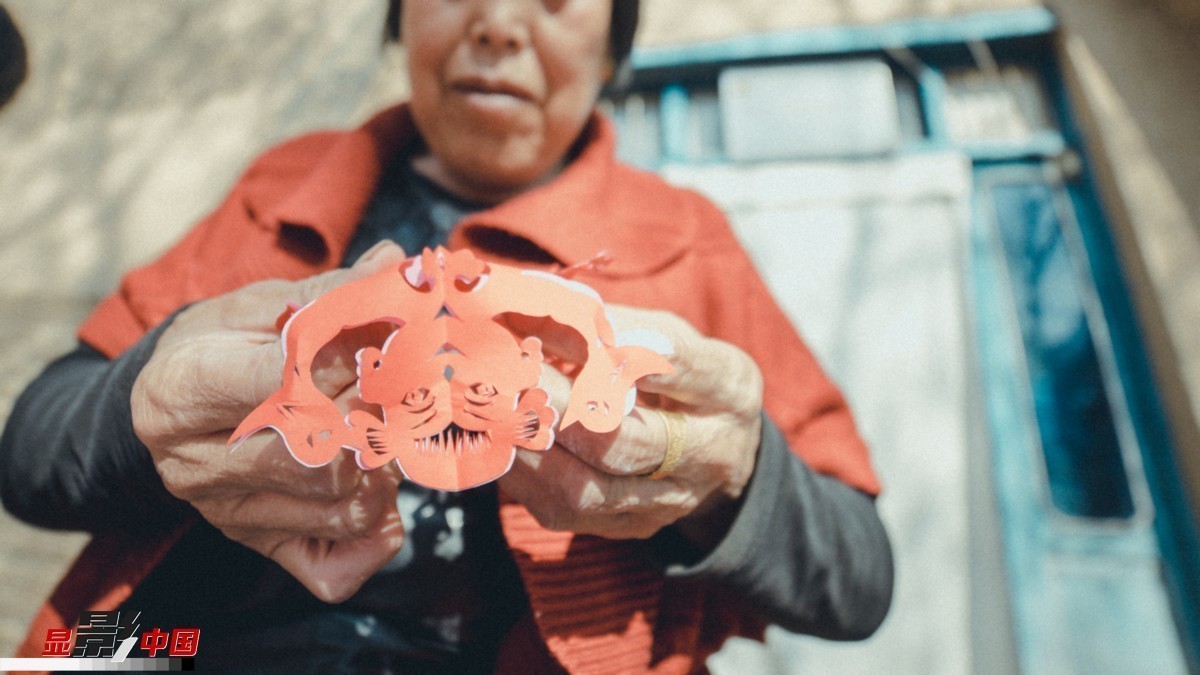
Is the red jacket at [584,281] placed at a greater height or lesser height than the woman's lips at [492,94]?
lesser

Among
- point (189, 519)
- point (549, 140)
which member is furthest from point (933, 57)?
point (189, 519)

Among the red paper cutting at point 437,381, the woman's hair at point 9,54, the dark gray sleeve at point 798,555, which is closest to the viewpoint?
the red paper cutting at point 437,381

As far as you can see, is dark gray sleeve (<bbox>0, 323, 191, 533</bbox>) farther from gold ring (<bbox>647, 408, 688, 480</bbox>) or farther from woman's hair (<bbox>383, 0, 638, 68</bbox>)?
woman's hair (<bbox>383, 0, 638, 68</bbox>)

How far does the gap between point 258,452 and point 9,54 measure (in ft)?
1.41

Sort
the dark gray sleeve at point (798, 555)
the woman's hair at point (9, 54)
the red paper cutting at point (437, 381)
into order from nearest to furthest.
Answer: the red paper cutting at point (437, 381) → the dark gray sleeve at point (798, 555) → the woman's hair at point (9, 54)

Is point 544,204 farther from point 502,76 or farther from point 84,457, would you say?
point 84,457

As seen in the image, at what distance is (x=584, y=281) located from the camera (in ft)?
1.42

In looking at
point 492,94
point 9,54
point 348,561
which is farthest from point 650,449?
point 9,54

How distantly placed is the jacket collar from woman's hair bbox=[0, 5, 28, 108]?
17 centimetres

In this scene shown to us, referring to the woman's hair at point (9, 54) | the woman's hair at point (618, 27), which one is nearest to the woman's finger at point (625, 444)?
the woman's hair at point (618, 27)

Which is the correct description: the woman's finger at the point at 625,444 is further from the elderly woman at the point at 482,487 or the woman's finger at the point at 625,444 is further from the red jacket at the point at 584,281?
the red jacket at the point at 584,281

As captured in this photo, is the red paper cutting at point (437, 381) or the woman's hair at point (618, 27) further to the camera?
the woman's hair at point (618, 27)

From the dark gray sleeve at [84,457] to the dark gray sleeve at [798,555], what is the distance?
287 millimetres

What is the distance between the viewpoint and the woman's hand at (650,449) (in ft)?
0.89
